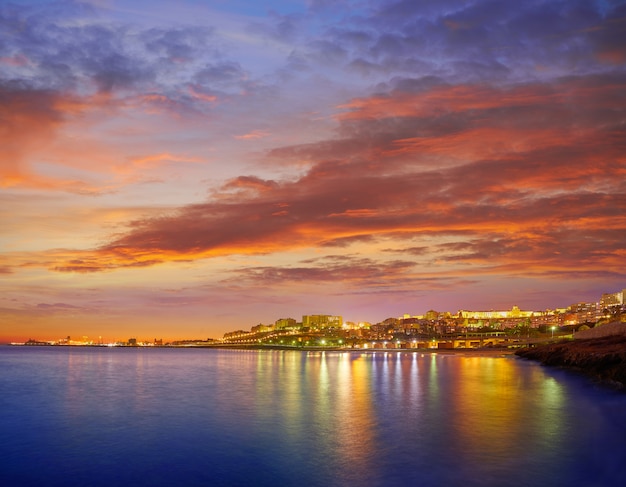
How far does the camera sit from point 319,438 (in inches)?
940

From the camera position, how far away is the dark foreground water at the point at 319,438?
58.1ft

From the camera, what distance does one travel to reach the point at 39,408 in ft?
116

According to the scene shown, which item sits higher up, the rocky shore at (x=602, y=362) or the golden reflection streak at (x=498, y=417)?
the rocky shore at (x=602, y=362)

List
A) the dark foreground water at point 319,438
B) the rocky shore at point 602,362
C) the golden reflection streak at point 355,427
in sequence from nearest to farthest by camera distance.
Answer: the dark foreground water at point 319,438
the golden reflection streak at point 355,427
the rocky shore at point 602,362

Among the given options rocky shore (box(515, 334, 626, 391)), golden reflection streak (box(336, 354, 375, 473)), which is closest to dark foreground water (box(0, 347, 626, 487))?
golden reflection streak (box(336, 354, 375, 473))

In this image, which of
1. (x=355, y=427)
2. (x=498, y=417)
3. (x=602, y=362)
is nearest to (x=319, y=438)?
(x=355, y=427)

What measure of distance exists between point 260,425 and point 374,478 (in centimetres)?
1142

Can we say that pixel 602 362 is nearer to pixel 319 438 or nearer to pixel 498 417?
pixel 498 417

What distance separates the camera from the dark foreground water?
17703 mm

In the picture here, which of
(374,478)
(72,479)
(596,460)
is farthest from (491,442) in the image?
(72,479)

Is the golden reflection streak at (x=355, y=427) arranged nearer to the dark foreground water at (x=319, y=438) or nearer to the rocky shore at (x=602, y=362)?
the dark foreground water at (x=319, y=438)

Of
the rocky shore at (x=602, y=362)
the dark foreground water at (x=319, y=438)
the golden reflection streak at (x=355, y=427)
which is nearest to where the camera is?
the dark foreground water at (x=319, y=438)

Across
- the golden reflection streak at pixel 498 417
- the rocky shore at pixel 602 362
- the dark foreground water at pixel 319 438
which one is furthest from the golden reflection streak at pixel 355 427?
the rocky shore at pixel 602 362

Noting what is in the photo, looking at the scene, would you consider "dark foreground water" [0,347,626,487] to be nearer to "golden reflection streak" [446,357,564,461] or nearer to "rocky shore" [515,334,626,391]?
"golden reflection streak" [446,357,564,461]
